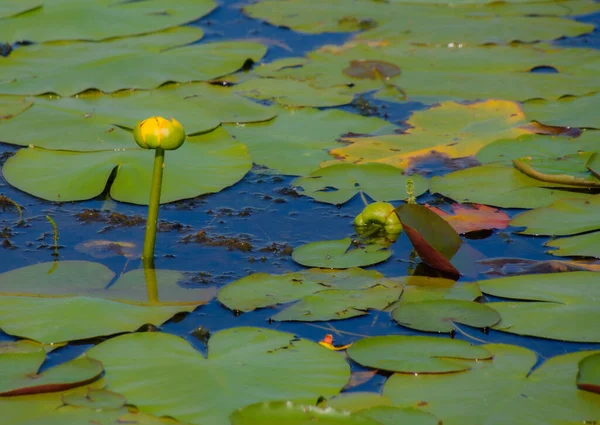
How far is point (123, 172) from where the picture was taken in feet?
11.6

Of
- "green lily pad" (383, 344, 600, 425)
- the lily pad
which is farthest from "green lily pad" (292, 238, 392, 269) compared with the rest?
the lily pad

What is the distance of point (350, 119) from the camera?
170 inches

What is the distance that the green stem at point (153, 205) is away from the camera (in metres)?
2.76

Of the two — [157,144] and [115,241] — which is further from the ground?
[157,144]

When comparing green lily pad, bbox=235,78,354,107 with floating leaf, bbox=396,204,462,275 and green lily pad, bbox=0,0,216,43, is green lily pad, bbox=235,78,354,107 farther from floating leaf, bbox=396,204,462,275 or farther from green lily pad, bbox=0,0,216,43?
floating leaf, bbox=396,204,462,275

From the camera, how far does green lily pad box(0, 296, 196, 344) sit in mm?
2492

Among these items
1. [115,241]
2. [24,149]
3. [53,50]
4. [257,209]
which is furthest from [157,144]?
[53,50]

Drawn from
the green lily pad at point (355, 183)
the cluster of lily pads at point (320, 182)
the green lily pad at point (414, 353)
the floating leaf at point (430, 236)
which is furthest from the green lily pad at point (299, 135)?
the green lily pad at point (414, 353)

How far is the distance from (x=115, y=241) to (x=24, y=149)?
873 mm

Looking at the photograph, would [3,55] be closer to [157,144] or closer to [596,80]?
[157,144]

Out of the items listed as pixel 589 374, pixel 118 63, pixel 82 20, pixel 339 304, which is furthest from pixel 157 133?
pixel 82 20

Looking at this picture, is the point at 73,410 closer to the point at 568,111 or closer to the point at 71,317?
the point at 71,317

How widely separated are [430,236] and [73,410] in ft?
4.53

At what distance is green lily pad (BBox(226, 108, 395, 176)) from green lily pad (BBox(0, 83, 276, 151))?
3.7 inches
